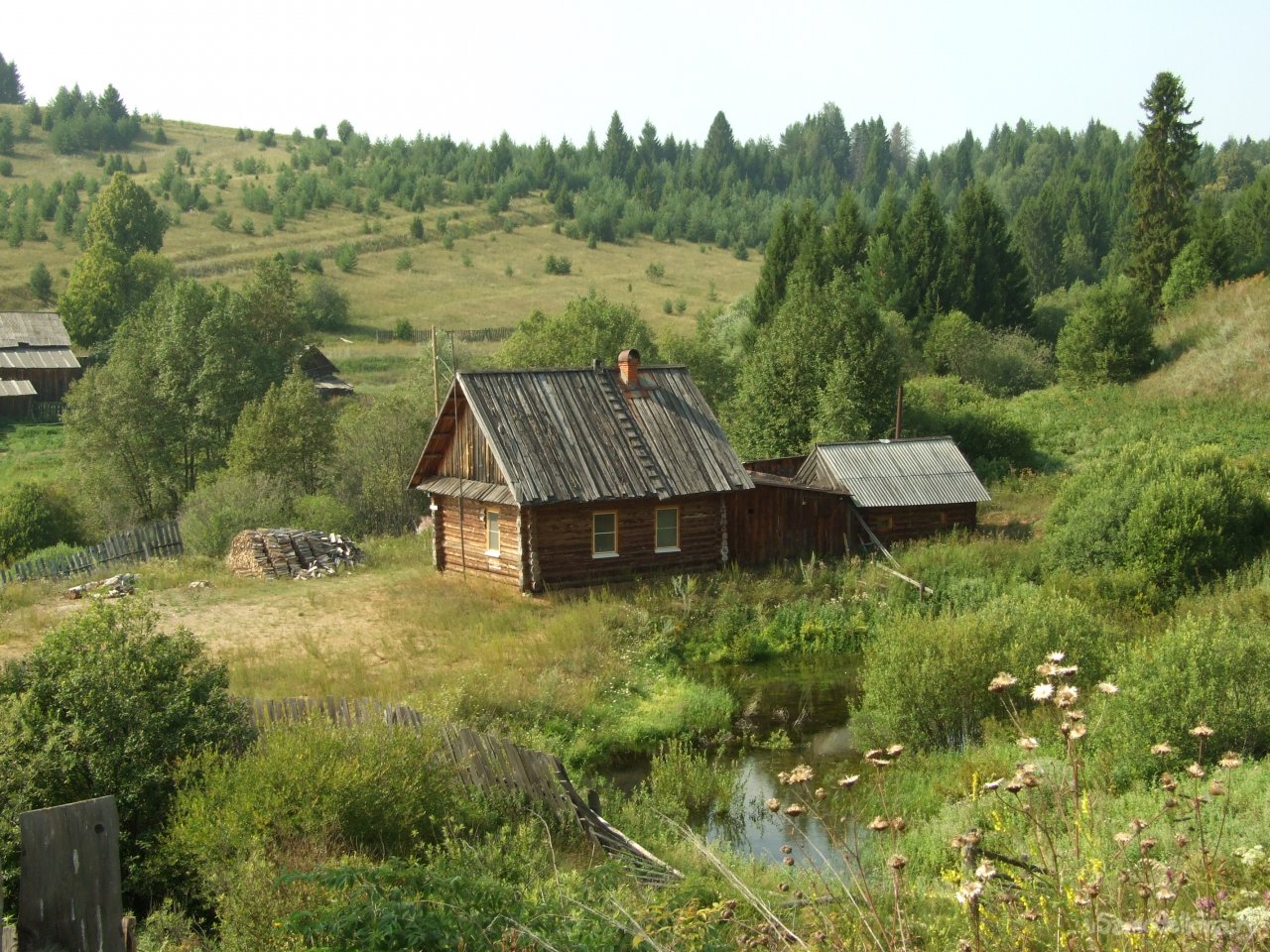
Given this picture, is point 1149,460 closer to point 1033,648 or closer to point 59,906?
point 1033,648

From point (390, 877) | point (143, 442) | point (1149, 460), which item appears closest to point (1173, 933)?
point (390, 877)

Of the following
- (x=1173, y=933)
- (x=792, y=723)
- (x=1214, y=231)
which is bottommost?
(x=792, y=723)

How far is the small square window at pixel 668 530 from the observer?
23891 mm

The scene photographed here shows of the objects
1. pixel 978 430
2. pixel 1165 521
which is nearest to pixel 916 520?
pixel 1165 521

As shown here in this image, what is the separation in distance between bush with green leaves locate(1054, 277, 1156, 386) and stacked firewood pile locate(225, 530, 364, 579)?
27254 mm

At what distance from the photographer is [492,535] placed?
23.8 m

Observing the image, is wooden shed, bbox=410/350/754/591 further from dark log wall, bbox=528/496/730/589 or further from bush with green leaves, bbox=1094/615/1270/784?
bush with green leaves, bbox=1094/615/1270/784

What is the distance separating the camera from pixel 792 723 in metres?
17.1

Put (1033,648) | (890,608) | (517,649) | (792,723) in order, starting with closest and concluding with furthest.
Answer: (1033,648)
(792,723)
(517,649)
(890,608)

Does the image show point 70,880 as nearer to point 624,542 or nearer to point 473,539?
point 624,542

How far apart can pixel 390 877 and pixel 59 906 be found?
2.49 meters

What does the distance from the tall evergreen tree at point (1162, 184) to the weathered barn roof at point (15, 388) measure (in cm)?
5109

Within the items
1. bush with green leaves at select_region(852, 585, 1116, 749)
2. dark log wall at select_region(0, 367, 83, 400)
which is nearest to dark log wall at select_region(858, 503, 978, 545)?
bush with green leaves at select_region(852, 585, 1116, 749)

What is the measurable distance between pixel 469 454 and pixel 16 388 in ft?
127
